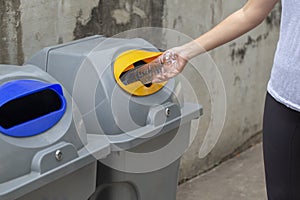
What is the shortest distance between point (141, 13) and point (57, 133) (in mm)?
1739

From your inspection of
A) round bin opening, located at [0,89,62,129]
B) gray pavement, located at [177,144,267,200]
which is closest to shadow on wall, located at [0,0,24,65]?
round bin opening, located at [0,89,62,129]

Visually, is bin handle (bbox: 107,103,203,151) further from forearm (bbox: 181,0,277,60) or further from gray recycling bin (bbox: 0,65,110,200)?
forearm (bbox: 181,0,277,60)

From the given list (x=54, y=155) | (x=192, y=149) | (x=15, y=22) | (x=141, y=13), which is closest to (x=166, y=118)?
(x=54, y=155)

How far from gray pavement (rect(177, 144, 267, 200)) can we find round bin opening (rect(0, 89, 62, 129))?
2170 mm

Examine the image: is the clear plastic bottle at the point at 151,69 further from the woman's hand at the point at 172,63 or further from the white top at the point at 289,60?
the white top at the point at 289,60

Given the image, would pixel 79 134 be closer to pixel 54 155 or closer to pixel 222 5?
pixel 54 155

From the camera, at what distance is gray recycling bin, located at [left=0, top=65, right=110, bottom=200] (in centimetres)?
210

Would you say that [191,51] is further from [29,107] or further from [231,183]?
[231,183]

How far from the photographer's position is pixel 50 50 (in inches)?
105

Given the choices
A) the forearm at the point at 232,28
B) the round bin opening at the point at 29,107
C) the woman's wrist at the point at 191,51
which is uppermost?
the forearm at the point at 232,28

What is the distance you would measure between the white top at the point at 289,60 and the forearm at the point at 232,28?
0.39 ft

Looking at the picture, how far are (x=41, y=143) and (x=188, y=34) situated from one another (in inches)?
89.0

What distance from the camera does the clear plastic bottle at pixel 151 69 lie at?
2539 mm

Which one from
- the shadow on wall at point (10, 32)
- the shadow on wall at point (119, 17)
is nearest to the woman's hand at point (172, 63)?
the shadow on wall at point (10, 32)
